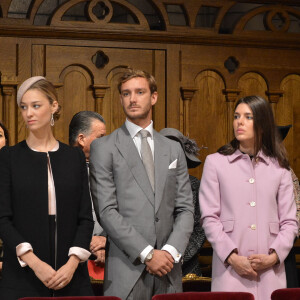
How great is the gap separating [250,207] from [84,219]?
0.82 metres

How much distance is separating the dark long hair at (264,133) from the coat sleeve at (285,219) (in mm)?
99

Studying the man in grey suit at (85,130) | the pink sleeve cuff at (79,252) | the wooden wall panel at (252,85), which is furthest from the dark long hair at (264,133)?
the wooden wall panel at (252,85)

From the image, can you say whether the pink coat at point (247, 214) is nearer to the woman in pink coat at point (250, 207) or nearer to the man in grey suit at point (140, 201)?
the woman in pink coat at point (250, 207)

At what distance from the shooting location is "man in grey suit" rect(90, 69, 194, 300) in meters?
3.10

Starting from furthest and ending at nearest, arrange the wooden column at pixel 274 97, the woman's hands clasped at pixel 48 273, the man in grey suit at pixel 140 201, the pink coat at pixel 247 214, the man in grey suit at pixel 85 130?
1. the wooden column at pixel 274 97
2. the man in grey suit at pixel 85 130
3. the pink coat at pixel 247 214
4. the man in grey suit at pixel 140 201
5. the woman's hands clasped at pixel 48 273

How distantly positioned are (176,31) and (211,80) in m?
0.49

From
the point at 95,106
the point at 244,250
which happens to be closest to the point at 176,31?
the point at 95,106

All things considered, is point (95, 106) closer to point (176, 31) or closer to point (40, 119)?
point (176, 31)

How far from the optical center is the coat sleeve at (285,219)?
130 inches

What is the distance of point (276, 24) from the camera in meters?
5.93

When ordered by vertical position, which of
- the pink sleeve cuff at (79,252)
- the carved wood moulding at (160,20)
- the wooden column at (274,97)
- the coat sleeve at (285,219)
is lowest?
the pink sleeve cuff at (79,252)

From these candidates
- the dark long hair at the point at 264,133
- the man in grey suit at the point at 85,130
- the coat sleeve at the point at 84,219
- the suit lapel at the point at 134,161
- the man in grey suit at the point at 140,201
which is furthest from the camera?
the man in grey suit at the point at 85,130

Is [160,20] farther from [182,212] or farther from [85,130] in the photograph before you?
[182,212]

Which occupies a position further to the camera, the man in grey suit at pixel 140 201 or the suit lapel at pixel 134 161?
the suit lapel at pixel 134 161
